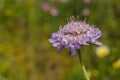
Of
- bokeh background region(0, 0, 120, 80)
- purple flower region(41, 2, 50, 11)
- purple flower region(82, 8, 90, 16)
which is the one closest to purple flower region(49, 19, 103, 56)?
bokeh background region(0, 0, 120, 80)

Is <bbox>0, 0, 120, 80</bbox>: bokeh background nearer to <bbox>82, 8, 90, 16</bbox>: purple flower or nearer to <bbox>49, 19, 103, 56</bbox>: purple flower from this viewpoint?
<bbox>82, 8, 90, 16</bbox>: purple flower

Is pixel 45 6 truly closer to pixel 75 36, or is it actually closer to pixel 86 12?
pixel 86 12

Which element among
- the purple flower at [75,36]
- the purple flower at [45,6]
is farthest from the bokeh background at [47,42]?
the purple flower at [75,36]

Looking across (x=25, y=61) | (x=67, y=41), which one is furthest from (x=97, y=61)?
(x=67, y=41)

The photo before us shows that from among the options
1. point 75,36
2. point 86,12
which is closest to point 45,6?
point 86,12

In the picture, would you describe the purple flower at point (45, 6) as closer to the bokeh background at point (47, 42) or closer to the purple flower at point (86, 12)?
the bokeh background at point (47, 42)
